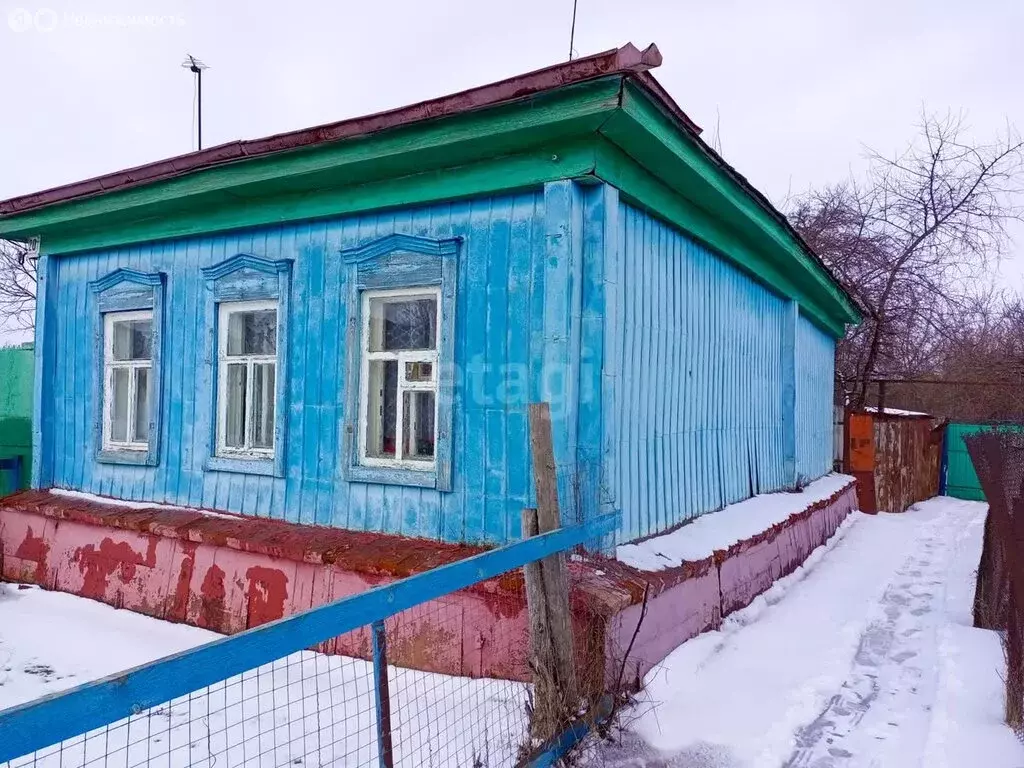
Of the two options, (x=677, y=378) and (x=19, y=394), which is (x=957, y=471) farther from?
(x=19, y=394)

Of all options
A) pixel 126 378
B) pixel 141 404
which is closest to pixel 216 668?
pixel 141 404

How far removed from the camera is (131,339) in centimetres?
682

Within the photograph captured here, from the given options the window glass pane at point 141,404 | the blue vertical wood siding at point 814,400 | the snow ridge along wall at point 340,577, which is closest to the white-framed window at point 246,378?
the snow ridge along wall at point 340,577

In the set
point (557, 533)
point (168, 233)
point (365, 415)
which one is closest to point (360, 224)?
point (365, 415)

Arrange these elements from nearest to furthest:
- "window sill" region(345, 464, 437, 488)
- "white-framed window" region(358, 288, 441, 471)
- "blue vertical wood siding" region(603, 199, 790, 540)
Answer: "blue vertical wood siding" region(603, 199, 790, 540), "window sill" region(345, 464, 437, 488), "white-framed window" region(358, 288, 441, 471)

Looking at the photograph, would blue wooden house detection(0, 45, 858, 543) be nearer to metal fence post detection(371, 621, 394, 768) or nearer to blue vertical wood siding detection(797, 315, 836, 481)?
metal fence post detection(371, 621, 394, 768)

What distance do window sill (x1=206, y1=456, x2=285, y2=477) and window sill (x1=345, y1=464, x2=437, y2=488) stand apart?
0.75 metres

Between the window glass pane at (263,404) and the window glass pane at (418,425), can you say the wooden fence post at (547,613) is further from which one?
the window glass pane at (263,404)

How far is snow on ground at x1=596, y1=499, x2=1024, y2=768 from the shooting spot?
3.42 m

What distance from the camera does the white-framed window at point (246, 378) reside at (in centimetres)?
577

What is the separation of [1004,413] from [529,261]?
15.2 metres

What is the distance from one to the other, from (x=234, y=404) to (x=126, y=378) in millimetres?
1536

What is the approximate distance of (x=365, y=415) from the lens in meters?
5.09

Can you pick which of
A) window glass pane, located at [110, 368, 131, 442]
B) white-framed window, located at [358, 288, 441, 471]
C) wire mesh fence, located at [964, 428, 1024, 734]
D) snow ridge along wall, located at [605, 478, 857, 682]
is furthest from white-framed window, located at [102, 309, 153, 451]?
wire mesh fence, located at [964, 428, 1024, 734]
